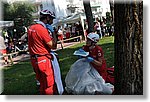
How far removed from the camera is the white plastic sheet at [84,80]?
3.94 metres

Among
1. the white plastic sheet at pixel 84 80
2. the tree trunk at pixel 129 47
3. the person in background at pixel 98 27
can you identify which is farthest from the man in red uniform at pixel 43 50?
the tree trunk at pixel 129 47

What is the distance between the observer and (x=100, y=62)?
400 cm

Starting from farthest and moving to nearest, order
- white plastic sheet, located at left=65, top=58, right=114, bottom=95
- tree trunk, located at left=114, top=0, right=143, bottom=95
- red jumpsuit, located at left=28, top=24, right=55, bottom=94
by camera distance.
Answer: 1. white plastic sheet, located at left=65, top=58, right=114, bottom=95
2. red jumpsuit, located at left=28, top=24, right=55, bottom=94
3. tree trunk, located at left=114, top=0, right=143, bottom=95

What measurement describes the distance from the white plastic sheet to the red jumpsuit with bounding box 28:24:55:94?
0.31 meters

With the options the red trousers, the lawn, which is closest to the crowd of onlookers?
the lawn

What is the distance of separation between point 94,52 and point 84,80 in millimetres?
382

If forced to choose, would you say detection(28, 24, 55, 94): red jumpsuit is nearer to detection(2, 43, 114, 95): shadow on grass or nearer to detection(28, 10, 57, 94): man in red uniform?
detection(28, 10, 57, 94): man in red uniform

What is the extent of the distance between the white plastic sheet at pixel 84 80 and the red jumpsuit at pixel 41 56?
31 centimetres

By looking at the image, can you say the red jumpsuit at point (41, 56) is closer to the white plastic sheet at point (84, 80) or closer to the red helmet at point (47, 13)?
the red helmet at point (47, 13)

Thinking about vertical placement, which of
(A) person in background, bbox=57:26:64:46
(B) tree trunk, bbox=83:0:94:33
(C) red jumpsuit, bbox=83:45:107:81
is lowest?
(C) red jumpsuit, bbox=83:45:107:81

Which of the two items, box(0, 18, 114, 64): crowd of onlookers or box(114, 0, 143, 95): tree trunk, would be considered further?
box(0, 18, 114, 64): crowd of onlookers

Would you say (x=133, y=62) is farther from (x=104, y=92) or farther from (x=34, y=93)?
(x=34, y=93)

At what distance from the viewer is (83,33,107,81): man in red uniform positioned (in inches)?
157

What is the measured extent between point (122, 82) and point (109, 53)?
40cm
